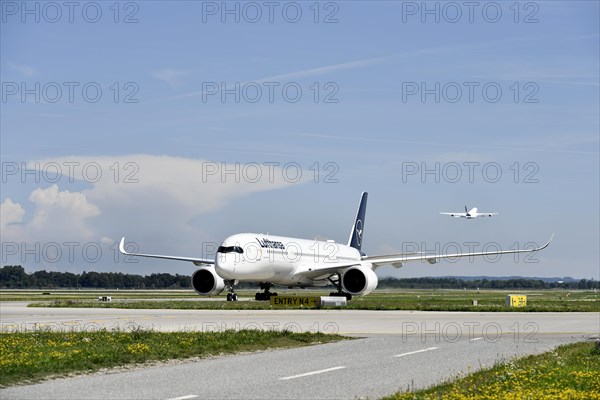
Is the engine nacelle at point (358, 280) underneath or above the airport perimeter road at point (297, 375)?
above

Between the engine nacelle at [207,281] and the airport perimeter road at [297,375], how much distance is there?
38.4 meters

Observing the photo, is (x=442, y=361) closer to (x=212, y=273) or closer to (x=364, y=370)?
(x=364, y=370)

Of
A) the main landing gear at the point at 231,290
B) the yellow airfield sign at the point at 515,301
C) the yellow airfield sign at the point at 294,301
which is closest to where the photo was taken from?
the yellow airfield sign at the point at 294,301

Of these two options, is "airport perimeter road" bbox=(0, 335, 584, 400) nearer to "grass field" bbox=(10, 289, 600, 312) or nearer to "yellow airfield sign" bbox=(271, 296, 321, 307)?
"grass field" bbox=(10, 289, 600, 312)

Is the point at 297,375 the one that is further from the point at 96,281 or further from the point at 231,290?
the point at 96,281

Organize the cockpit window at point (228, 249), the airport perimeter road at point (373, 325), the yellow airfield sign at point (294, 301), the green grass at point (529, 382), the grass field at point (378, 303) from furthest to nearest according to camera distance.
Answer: the cockpit window at point (228, 249), the yellow airfield sign at point (294, 301), the grass field at point (378, 303), the airport perimeter road at point (373, 325), the green grass at point (529, 382)

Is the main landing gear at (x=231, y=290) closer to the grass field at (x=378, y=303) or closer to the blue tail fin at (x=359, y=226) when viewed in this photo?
the grass field at (x=378, y=303)

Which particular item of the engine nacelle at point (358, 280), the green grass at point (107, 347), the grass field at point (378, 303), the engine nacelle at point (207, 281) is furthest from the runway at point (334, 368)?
the engine nacelle at point (358, 280)

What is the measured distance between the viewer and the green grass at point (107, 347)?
688 inches

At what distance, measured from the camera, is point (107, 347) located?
2159 cm

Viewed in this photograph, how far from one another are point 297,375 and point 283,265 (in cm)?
4748

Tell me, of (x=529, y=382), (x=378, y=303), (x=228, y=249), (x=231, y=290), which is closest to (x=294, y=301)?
(x=228, y=249)

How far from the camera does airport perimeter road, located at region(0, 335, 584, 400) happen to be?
46.6ft

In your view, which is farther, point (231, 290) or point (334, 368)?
point (231, 290)
